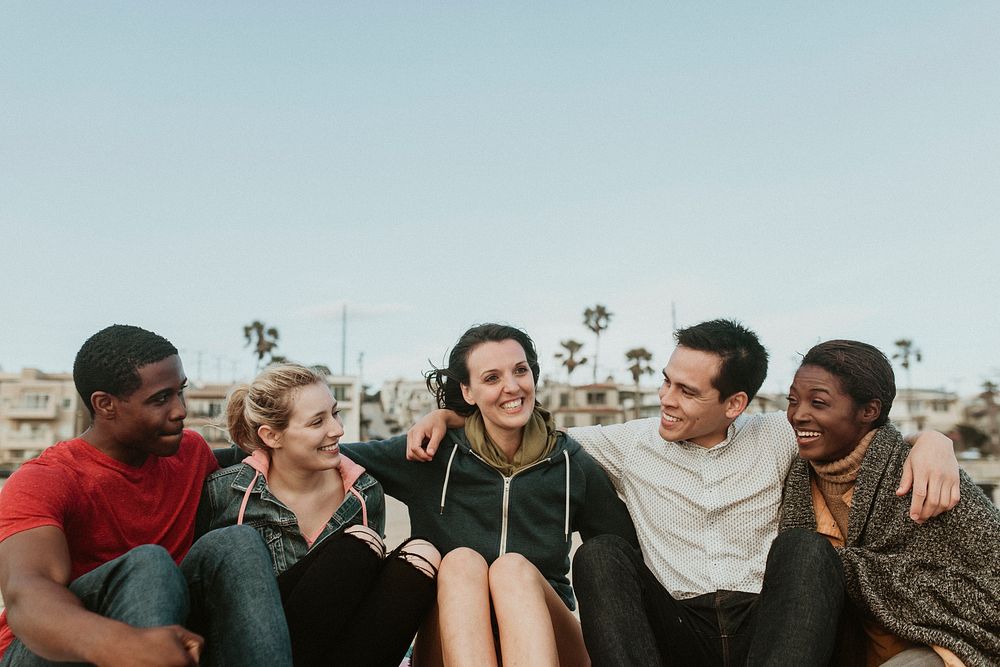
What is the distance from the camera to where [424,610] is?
3.37m

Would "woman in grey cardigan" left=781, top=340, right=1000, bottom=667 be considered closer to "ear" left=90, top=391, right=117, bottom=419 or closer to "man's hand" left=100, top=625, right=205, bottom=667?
"man's hand" left=100, top=625, right=205, bottom=667

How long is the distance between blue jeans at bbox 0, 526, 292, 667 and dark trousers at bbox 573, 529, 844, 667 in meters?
1.13

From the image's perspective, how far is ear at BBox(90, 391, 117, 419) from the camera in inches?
128

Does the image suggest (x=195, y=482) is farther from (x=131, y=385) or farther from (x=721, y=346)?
(x=721, y=346)

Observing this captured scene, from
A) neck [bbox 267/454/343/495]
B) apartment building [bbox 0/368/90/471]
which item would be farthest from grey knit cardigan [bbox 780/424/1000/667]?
apartment building [bbox 0/368/90/471]

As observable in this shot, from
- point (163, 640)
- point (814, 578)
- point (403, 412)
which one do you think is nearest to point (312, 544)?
point (163, 640)

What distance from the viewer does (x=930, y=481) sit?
3.16 m

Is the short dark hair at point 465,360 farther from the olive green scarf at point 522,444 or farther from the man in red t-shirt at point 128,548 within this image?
the man in red t-shirt at point 128,548

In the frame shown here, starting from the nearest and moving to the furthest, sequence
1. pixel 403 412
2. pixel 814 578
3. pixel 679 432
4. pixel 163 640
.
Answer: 1. pixel 163 640
2. pixel 814 578
3. pixel 679 432
4. pixel 403 412

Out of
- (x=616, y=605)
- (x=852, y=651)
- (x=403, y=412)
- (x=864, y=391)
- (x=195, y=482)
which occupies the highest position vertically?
(x=864, y=391)

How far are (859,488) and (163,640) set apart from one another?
8.76ft

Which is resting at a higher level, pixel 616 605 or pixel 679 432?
pixel 679 432

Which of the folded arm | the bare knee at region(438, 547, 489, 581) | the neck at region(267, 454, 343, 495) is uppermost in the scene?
the neck at region(267, 454, 343, 495)

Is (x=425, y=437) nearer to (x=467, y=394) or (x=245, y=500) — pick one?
(x=467, y=394)
